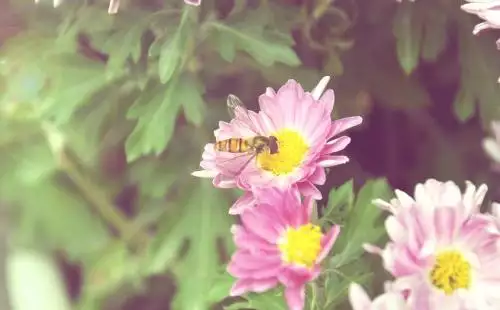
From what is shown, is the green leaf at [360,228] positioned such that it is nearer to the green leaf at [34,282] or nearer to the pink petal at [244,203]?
the pink petal at [244,203]

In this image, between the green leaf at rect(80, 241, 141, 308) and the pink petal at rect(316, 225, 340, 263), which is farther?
the green leaf at rect(80, 241, 141, 308)

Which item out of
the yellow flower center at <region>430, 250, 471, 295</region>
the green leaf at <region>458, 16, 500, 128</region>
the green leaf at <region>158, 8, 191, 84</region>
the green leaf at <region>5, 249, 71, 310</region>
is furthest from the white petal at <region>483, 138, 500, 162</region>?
the green leaf at <region>5, 249, 71, 310</region>

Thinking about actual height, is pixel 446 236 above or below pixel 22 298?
above

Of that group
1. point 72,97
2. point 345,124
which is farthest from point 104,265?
point 345,124

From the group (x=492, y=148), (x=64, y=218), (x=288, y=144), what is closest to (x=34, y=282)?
(x=64, y=218)

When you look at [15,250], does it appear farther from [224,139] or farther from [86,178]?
[224,139]

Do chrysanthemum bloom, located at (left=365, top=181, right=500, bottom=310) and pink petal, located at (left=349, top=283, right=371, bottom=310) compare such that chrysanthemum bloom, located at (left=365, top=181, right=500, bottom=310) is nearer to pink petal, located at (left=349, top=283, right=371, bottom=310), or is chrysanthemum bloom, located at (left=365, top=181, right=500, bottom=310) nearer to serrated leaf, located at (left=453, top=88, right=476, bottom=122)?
pink petal, located at (left=349, top=283, right=371, bottom=310)
